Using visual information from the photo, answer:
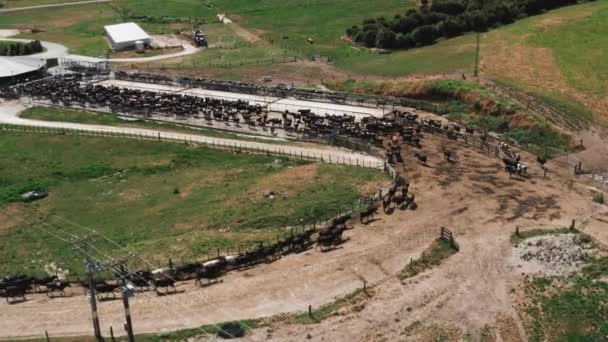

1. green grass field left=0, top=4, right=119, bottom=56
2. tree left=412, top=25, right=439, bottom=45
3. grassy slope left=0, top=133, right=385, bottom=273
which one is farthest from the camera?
green grass field left=0, top=4, right=119, bottom=56

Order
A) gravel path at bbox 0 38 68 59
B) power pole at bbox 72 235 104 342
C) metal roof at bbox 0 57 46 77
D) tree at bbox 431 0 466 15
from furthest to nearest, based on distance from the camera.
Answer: gravel path at bbox 0 38 68 59 < tree at bbox 431 0 466 15 < metal roof at bbox 0 57 46 77 < power pole at bbox 72 235 104 342

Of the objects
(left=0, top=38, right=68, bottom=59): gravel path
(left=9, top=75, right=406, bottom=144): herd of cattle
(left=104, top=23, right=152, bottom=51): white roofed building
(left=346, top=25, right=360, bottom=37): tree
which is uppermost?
(left=346, top=25, right=360, bottom=37): tree

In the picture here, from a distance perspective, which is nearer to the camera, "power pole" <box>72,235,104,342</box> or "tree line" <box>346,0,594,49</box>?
"power pole" <box>72,235,104,342</box>

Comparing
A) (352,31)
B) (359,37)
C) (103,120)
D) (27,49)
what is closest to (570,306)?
(103,120)

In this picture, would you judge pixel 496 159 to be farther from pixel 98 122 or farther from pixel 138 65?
pixel 138 65

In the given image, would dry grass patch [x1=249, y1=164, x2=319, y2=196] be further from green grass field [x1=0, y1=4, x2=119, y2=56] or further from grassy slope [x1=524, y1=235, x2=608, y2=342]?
green grass field [x1=0, y1=4, x2=119, y2=56]

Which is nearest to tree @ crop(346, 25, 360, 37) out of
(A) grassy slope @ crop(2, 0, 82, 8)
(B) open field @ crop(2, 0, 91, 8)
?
(B) open field @ crop(2, 0, 91, 8)

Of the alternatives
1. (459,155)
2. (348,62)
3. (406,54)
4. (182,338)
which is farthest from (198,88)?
(182,338)
